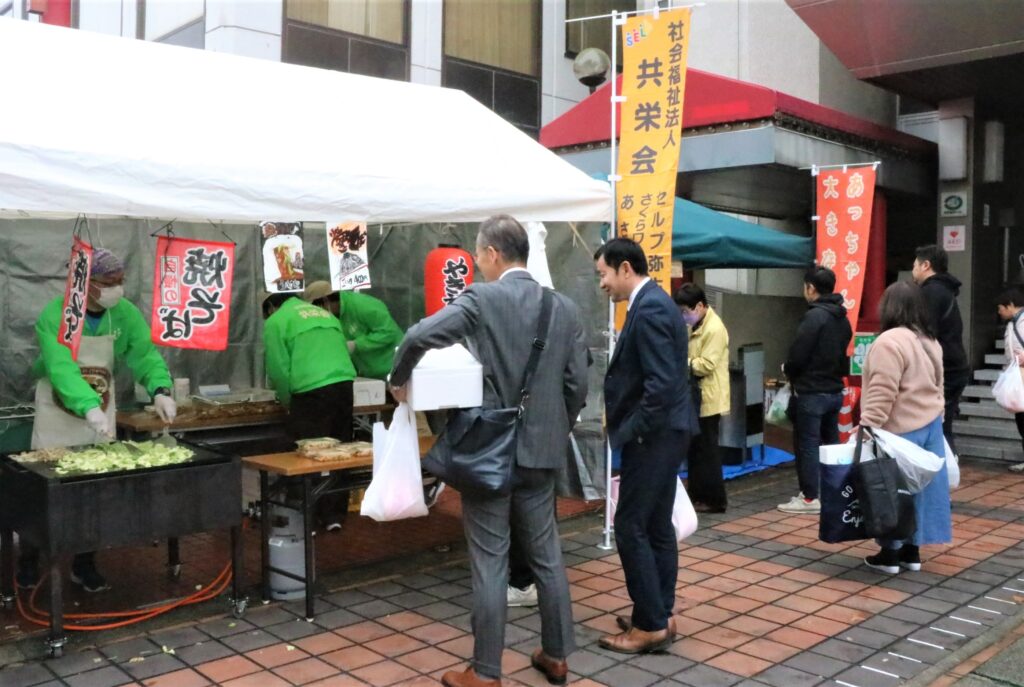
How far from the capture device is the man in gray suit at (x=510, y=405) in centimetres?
390

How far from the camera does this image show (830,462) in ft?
19.0

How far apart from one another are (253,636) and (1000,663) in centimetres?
392

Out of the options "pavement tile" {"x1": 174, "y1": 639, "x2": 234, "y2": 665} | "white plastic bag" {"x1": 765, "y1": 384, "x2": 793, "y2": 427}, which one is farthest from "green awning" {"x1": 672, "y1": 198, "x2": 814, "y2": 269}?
"pavement tile" {"x1": 174, "y1": 639, "x2": 234, "y2": 665}

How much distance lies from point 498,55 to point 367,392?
8.50 m

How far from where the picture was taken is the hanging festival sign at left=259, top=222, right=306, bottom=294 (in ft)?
19.6

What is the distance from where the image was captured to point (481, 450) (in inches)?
153

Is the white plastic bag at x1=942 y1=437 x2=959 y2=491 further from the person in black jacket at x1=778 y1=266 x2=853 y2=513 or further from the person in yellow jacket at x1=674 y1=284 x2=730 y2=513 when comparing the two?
the person in yellow jacket at x1=674 y1=284 x2=730 y2=513

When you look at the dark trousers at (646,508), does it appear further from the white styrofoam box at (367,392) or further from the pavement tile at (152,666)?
the white styrofoam box at (367,392)

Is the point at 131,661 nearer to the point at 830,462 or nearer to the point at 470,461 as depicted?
the point at 470,461

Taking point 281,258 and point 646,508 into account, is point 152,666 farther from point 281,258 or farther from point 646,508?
point 281,258

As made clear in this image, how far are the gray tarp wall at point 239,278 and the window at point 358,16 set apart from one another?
15.6ft

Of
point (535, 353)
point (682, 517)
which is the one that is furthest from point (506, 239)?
point (682, 517)

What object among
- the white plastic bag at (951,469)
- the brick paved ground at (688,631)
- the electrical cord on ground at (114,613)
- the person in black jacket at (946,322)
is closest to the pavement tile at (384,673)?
the brick paved ground at (688,631)

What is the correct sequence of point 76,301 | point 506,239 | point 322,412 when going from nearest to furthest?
1. point 506,239
2. point 76,301
3. point 322,412
